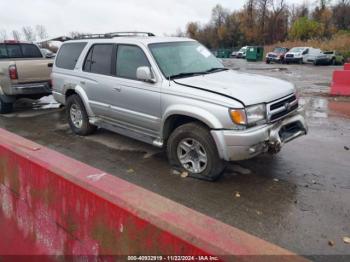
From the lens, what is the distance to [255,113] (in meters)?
→ 4.44

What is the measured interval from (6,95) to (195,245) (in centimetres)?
855

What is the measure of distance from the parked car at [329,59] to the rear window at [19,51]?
3194cm

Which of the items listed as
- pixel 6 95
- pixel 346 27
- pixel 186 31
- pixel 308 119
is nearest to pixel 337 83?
pixel 308 119

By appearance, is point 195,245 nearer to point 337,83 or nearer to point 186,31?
point 337,83

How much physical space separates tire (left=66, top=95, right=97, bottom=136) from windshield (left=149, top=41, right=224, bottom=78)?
2.14 metres

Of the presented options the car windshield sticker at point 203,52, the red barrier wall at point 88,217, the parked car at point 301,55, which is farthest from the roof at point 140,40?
the parked car at point 301,55

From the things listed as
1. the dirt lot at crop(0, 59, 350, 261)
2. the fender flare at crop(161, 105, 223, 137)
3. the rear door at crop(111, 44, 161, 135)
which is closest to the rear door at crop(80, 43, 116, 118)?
the rear door at crop(111, 44, 161, 135)

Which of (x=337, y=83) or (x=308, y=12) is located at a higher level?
(x=308, y=12)

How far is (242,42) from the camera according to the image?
8094cm

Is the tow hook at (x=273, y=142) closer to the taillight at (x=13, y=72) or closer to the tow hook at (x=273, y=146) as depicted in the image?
the tow hook at (x=273, y=146)

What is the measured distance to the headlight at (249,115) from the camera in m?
4.30

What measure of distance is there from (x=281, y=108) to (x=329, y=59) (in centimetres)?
3592

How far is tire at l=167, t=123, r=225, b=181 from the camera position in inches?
181

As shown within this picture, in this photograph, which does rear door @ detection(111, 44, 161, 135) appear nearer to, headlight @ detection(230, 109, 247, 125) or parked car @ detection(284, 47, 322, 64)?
headlight @ detection(230, 109, 247, 125)
